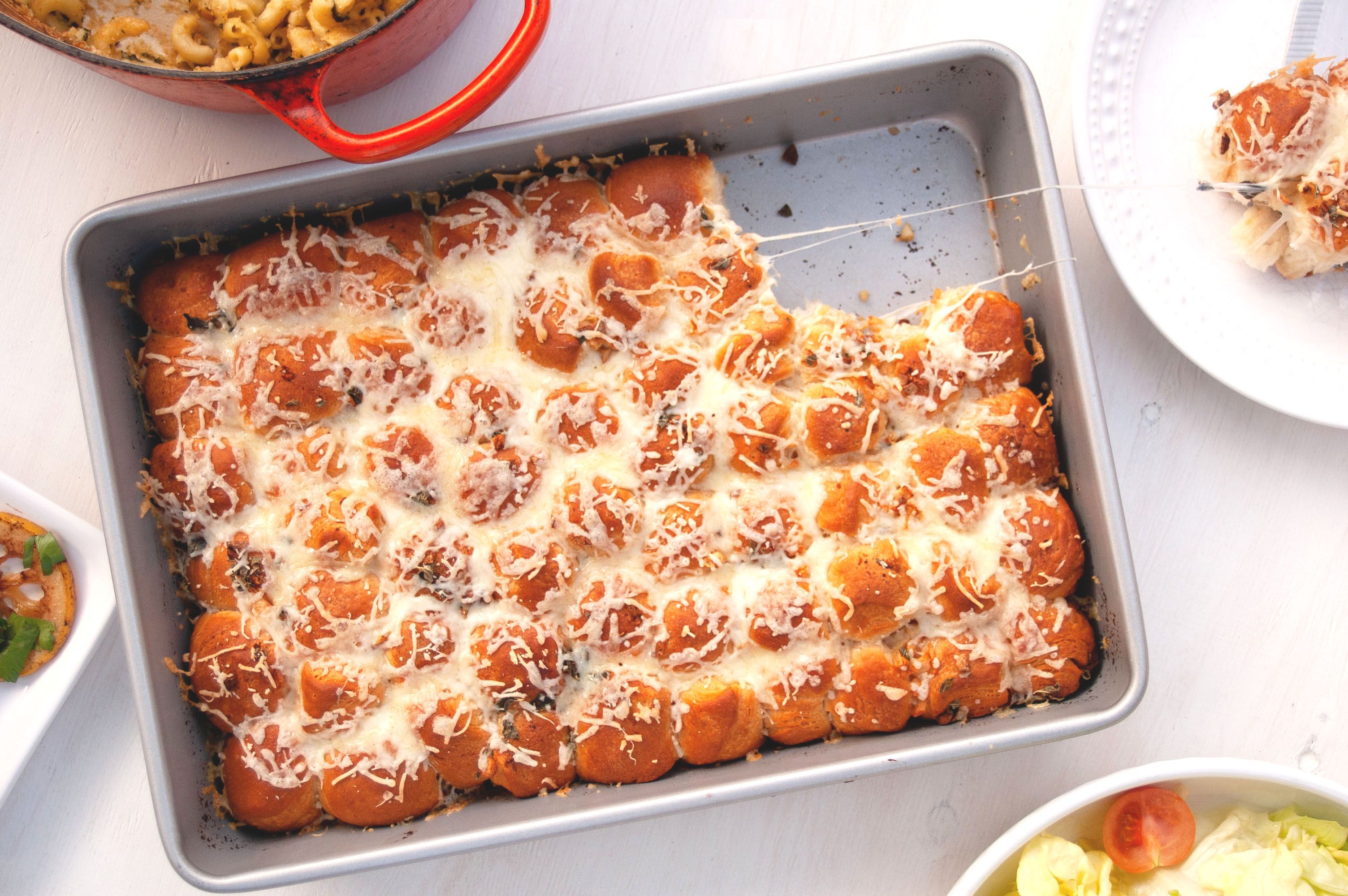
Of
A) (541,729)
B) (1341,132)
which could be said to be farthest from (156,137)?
(1341,132)

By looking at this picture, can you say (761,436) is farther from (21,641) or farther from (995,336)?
(21,641)

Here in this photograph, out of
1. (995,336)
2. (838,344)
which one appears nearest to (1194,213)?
Result: (995,336)

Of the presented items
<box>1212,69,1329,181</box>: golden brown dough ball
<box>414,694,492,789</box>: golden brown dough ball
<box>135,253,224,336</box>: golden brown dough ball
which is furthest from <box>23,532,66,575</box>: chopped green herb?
<box>1212,69,1329,181</box>: golden brown dough ball

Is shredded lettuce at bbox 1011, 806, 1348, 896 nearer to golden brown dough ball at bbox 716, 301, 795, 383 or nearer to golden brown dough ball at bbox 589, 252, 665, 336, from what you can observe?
golden brown dough ball at bbox 716, 301, 795, 383

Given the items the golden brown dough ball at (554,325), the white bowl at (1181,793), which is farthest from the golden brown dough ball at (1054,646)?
the golden brown dough ball at (554,325)

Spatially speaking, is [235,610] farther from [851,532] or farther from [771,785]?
[851,532]

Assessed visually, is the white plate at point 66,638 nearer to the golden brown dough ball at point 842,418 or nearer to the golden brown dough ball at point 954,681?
the golden brown dough ball at point 842,418
